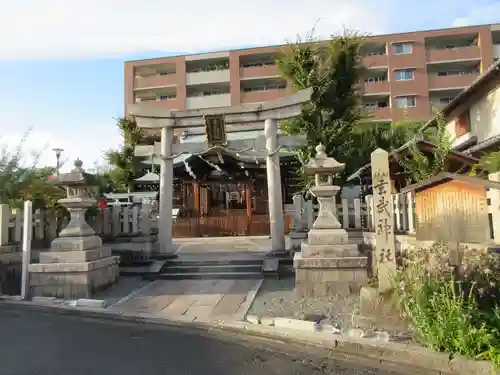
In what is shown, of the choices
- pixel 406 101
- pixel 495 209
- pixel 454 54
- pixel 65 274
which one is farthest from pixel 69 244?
pixel 454 54

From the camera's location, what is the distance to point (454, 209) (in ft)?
21.7

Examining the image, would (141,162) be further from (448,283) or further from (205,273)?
(448,283)

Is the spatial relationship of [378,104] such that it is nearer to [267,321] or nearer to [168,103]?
[168,103]

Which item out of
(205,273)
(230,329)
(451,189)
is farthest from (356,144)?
(230,329)

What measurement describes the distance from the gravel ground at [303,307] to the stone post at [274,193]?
2.95 meters

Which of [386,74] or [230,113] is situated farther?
[386,74]

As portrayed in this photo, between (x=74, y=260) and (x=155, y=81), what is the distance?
3853 centimetres

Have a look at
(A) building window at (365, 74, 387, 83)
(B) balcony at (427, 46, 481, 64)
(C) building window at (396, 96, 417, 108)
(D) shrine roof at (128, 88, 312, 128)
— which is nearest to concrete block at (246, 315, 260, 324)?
(D) shrine roof at (128, 88, 312, 128)

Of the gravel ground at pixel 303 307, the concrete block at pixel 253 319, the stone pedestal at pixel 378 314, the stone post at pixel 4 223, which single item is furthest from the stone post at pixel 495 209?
the stone post at pixel 4 223

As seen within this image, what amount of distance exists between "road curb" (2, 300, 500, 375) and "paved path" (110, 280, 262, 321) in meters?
0.30

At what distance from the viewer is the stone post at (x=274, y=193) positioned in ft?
39.4

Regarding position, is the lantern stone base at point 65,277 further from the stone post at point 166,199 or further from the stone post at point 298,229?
the stone post at point 298,229

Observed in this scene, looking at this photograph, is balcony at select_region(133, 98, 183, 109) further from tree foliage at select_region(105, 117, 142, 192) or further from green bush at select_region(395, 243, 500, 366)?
green bush at select_region(395, 243, 500, 366)

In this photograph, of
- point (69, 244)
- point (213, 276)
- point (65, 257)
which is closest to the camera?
point (65, 257)
